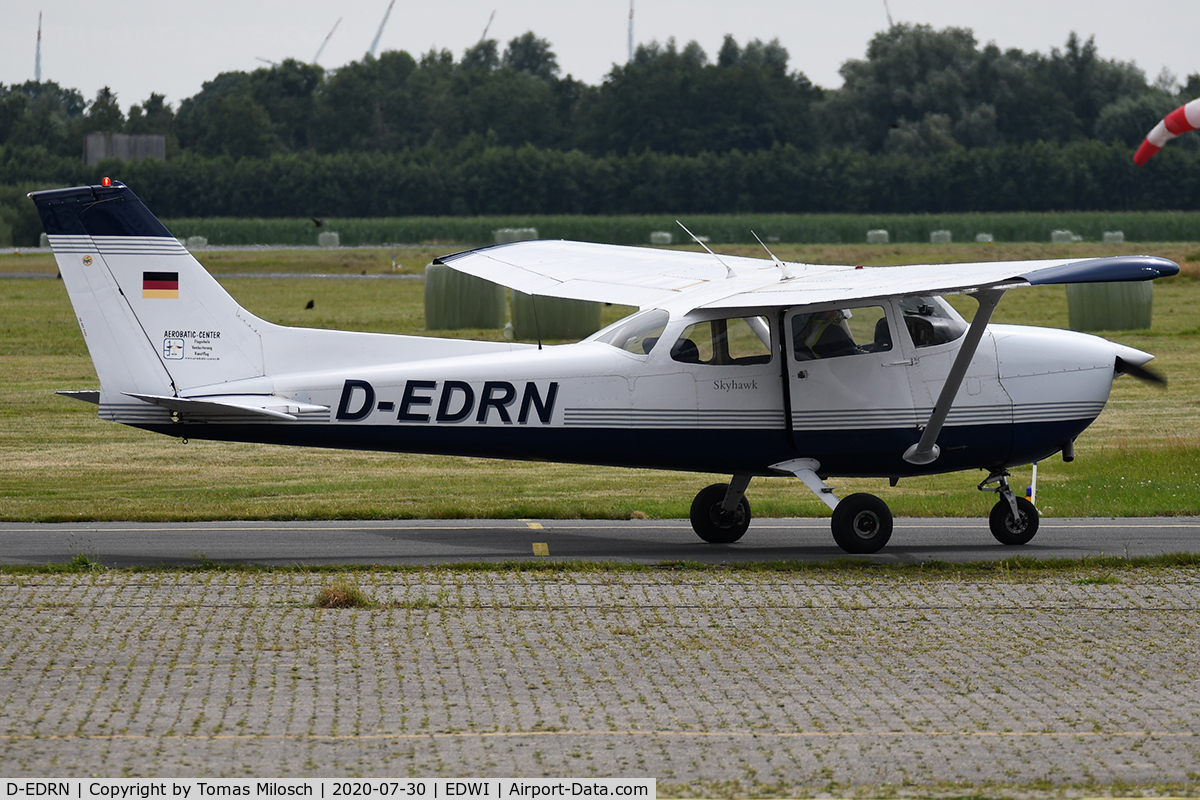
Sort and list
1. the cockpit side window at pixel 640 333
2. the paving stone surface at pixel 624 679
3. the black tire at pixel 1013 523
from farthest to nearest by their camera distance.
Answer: the black tire at pixel 1013 523 → the cockpit side window at pixel 640 333 → the paving stone surface at pixel 624 679

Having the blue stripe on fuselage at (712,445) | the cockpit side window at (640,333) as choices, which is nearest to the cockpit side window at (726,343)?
the cockpit side window at (640,333)

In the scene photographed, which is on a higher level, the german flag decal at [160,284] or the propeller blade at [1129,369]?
the german flag decal at [160,284]

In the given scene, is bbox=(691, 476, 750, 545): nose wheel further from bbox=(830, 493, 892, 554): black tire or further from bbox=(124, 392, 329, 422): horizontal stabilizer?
bbox=(124, 392, 329, 422): horizontal stabilizer

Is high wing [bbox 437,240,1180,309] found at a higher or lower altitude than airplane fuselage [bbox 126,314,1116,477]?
higher

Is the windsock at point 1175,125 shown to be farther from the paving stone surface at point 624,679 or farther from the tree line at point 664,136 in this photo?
the tree line at point 664,136

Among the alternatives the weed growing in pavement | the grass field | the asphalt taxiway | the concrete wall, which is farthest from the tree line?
the weed growing in pavement

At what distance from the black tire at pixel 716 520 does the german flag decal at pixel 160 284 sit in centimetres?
488

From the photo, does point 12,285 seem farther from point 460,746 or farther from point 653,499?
point 460,746

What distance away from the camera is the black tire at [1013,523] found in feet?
42.3

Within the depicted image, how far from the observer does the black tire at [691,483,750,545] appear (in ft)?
43.2

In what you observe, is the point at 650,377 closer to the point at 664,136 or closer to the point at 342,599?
the point at 342,599

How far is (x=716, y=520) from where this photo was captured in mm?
13180
